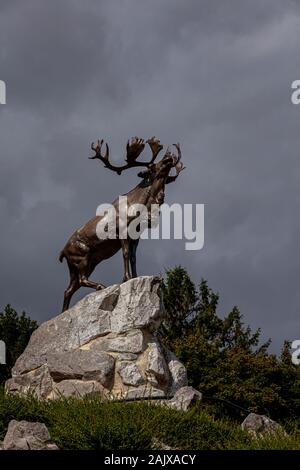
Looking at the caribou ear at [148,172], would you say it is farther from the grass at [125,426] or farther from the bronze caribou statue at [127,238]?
the grass at [125,426]

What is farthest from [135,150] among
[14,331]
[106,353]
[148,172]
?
[14,331]

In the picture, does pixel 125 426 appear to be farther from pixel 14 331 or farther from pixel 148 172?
pixel 14 331

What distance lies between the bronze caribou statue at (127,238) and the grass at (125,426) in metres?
3.72

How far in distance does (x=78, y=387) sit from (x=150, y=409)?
245 centimetres

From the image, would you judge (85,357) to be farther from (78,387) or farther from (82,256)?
(82,256)

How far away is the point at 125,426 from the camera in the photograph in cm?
1167

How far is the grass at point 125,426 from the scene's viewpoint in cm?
1148

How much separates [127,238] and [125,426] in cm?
528

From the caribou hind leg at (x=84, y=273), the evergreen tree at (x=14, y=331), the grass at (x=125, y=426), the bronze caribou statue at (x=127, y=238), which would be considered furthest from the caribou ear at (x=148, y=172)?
the evergreen tree at (x=14, y=331)

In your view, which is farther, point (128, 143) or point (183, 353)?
point (183, 353)

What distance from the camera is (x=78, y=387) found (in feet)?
49.1

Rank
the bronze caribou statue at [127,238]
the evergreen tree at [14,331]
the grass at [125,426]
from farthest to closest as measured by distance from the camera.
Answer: the evergreen tree at [14,331]
the bronze caribou statue at [127,238]
the grass at [125,426]

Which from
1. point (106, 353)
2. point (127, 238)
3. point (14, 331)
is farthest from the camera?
point (14, 331)
